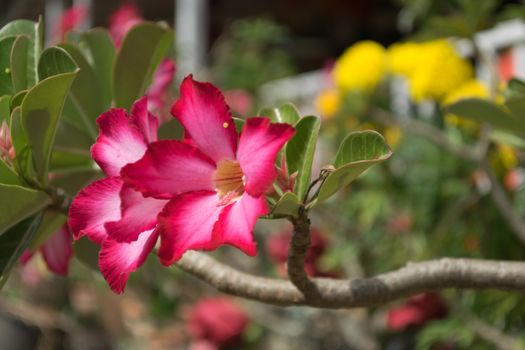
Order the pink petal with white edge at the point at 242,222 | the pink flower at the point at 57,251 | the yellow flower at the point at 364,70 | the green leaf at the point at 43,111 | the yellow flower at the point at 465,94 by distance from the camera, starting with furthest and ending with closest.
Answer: the yellow flower at the point at 364,70 → the yellow flower at the point at 465,94 → the pink flower at the point at 57,251 → the green leaf at the point at 43,111 → the pink petal with white edge at the point at 242,222

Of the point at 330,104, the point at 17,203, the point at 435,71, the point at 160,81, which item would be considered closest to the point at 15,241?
the point at 17,203

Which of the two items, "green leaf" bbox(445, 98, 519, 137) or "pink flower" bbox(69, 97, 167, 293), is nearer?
"pink flower" bbox(69, 97, 167, 293)

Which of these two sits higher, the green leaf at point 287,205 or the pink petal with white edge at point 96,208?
the green leaf at point 287,205

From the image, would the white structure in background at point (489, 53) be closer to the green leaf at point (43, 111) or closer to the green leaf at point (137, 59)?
the green leaf at point (137, 59)

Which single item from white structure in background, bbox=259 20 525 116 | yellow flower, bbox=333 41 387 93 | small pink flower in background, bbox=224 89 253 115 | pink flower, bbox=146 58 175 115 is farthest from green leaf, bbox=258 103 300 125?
small pink flower in background, bbox=224 89 253 115

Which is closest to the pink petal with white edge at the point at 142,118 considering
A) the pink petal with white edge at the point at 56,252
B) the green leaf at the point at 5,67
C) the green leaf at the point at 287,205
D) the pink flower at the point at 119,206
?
the pink flower at the point at 119,206

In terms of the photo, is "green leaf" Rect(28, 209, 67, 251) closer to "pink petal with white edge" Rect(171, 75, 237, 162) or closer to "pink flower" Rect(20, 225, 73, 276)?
"pink flower" Rect(20, 225, 73, 276)
